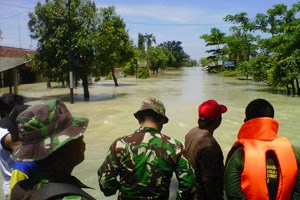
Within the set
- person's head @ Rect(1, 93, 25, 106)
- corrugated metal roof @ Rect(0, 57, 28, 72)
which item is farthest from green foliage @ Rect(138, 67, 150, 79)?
person's head @ Rect(1, 93, 25, 106)

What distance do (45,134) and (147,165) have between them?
38.1 inches

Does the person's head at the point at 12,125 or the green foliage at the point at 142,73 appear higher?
the person's head at the point at 12,125

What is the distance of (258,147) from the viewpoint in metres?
2.56

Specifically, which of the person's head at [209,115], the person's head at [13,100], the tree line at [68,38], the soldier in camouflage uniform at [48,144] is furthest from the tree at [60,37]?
the soldier in camouflage uniform at [48,144]

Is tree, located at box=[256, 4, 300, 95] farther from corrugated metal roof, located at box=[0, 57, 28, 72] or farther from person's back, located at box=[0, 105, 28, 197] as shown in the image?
person's back, located at box=[0, 105, 28, 197]

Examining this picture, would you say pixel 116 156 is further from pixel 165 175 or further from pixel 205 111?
pixel 205 111

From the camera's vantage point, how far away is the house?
21266mm

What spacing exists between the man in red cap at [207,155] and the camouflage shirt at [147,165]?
17.2 inches

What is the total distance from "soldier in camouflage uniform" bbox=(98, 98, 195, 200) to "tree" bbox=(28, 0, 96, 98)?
18.6 metres

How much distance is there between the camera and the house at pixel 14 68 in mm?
21266

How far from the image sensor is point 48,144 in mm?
1678

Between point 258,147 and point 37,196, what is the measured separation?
1627mm

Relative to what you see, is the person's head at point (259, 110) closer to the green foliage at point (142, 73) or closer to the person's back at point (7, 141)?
the person's back at point (7, 141)

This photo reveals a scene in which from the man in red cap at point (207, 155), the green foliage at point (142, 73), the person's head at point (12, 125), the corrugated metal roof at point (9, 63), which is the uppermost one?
the corrugated metal roof at point (9, 63)
